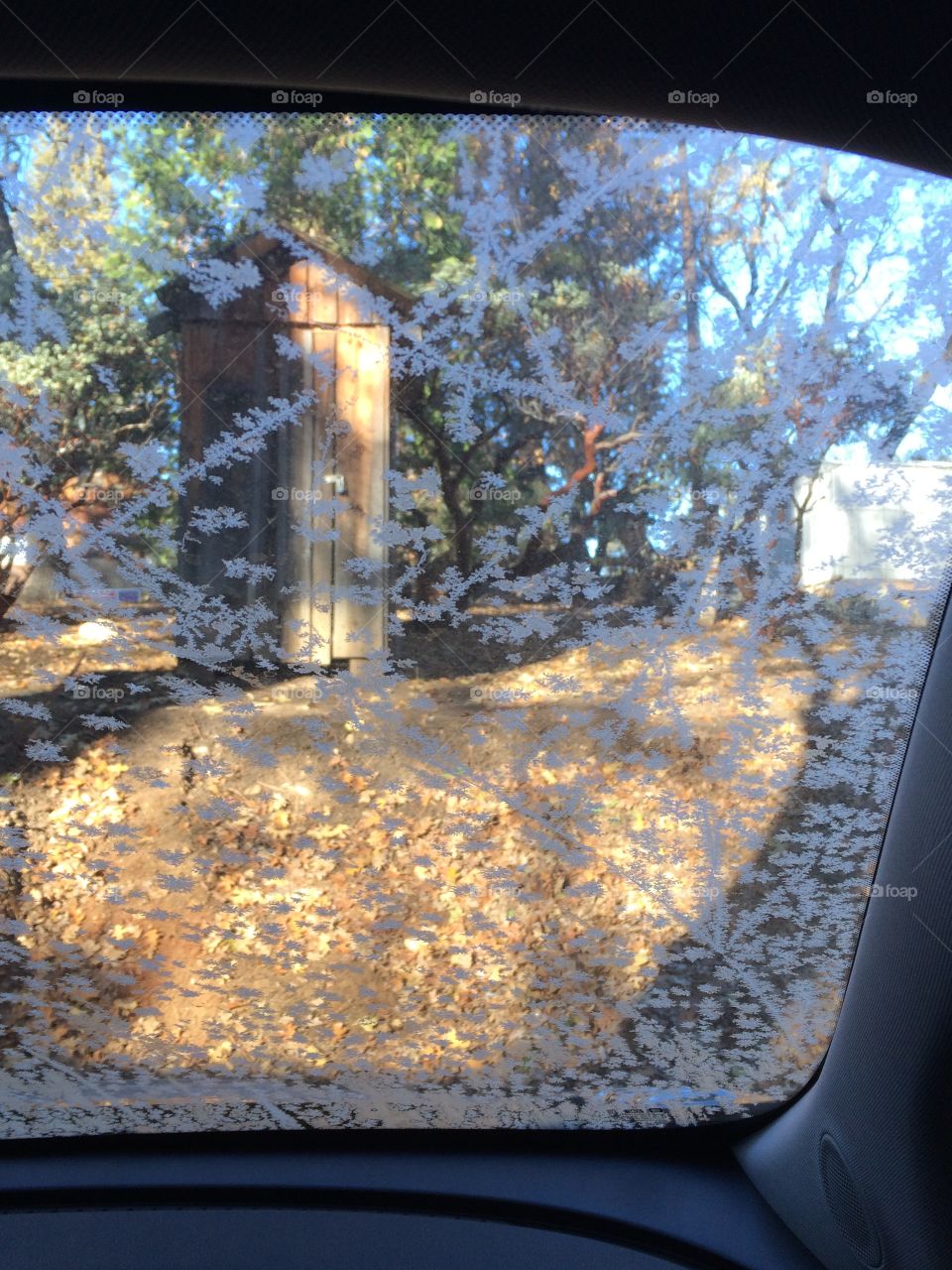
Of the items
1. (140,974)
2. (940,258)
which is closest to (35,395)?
(140,974)

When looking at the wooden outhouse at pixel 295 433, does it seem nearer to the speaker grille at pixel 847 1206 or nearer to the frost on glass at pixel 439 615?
the frost on glass at pixel 439 615

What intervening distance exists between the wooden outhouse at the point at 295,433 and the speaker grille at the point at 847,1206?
1.32 meters

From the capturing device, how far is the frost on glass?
5.63 feet

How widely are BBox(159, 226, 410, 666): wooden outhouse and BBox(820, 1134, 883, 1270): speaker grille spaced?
4.32 feet

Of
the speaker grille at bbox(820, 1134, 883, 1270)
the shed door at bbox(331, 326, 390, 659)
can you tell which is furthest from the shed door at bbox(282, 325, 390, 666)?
the speaker grille at bbox(820, 1134, 883, 1270)

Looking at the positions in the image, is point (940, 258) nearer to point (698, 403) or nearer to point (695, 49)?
point (698, 403)

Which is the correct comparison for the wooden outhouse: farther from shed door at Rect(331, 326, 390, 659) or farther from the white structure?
the white structure

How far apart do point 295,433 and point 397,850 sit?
891 mm

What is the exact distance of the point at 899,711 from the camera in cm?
186

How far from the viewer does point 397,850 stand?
2.09 metres

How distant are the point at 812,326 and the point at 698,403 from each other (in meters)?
0.24

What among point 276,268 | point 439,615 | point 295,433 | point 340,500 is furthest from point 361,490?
point 276,268

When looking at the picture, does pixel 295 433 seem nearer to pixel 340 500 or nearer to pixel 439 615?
pixel 340 500

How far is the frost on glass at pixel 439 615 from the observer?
5.63 ft
